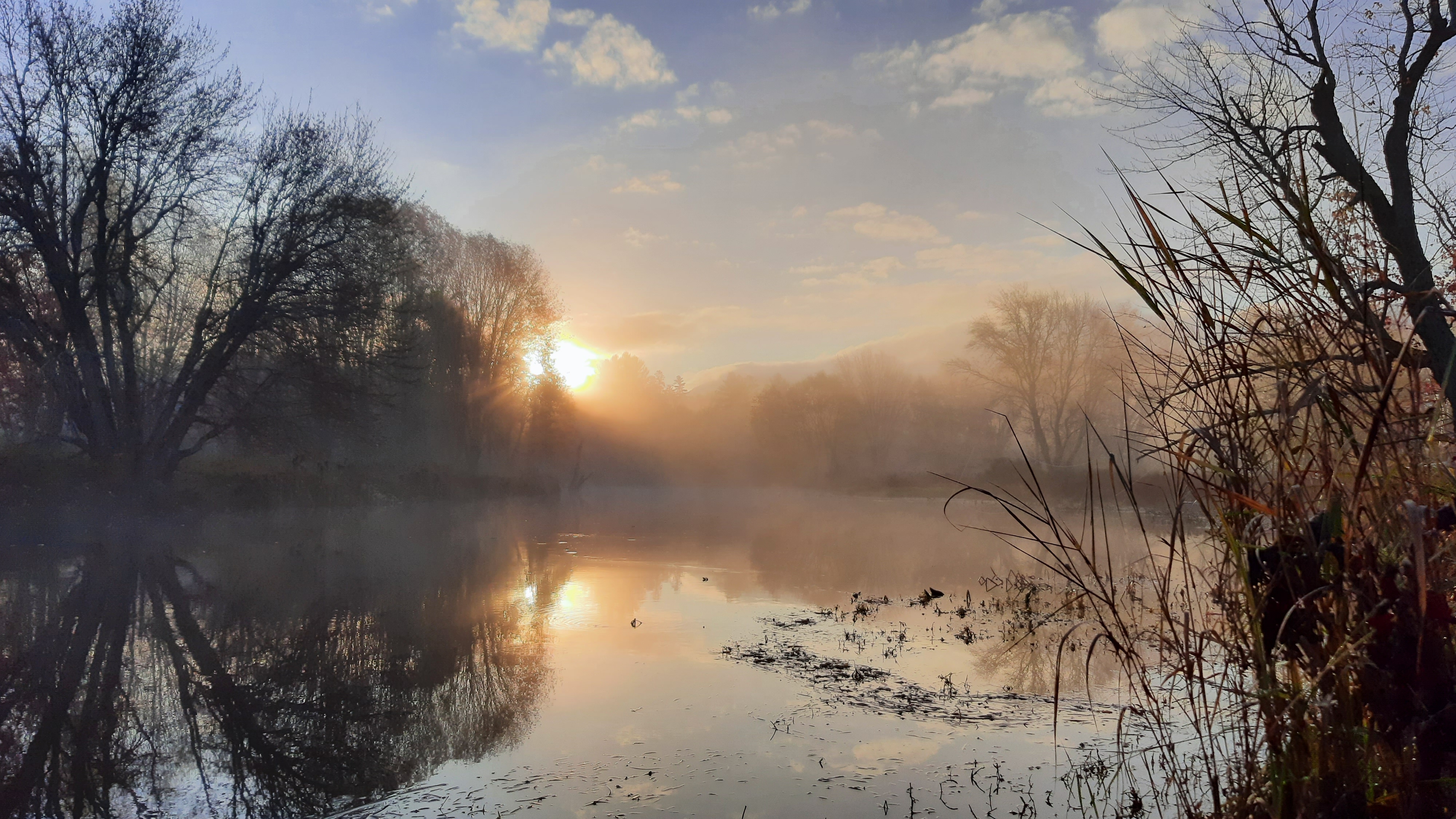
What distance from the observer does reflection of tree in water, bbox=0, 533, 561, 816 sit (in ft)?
12.1

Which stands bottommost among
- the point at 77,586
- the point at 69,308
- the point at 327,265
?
the point at 77,586

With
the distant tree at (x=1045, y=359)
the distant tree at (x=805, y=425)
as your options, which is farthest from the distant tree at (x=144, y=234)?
the distant tree at (x=805, y=425)

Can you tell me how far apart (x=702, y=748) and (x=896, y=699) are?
5.07ft

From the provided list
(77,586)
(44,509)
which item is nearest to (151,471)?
(44,509)

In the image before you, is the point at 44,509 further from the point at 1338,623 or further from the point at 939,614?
the point at 1338,623

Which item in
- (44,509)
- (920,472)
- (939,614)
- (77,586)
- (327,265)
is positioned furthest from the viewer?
(920,472)

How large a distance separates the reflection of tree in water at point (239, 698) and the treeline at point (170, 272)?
7.73 m

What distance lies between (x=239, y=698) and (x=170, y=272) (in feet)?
45.3

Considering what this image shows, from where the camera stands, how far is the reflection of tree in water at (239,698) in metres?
3.67

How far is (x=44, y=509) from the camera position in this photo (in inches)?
508

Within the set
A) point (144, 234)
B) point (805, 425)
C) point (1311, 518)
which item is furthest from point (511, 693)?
A: point (805, 425)

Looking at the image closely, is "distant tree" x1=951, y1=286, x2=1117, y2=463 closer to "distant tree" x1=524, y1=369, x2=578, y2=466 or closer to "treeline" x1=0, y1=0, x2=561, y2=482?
"distant tree" x1=524, y1=369, x2=578, y2=466

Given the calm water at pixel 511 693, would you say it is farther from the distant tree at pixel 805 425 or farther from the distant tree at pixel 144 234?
the distant tree at pixel 805 425

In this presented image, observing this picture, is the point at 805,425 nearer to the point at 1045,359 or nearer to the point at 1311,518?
the point at 1045,359
